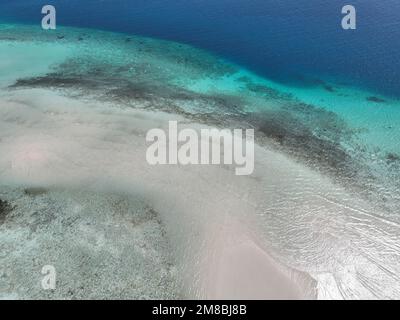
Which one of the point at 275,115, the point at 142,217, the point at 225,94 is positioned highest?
the point at 225,94

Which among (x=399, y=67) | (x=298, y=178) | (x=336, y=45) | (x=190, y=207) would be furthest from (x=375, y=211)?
(x=336, y=45)

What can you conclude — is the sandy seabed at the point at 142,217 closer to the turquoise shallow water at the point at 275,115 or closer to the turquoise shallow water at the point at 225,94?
the turquoise shallow water at the point at 275,115

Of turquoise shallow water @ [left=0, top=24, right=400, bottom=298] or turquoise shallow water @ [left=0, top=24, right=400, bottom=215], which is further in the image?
turquoise shallow water @ [left=0, top=24, right=400, bottom=215]

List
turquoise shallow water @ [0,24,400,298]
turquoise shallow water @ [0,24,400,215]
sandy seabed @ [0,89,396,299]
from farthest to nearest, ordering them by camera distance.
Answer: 1. turquoise shallow water @ [0,24,400,215]
2. turquoise shallow water @ [0,24,400,298]
3. sandy seabed @ [0,89,396,299]

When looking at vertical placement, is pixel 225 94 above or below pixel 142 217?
above

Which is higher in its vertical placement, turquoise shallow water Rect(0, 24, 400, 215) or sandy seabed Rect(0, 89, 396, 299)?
turquoise shallow water Rect(0, 24, 400, 215)

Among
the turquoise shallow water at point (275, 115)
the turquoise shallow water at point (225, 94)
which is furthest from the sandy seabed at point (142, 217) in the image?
the turquoise shallow water at point (225, 94)

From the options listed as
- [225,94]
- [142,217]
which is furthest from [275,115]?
[142,217]

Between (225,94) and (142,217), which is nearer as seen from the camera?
(142,217)

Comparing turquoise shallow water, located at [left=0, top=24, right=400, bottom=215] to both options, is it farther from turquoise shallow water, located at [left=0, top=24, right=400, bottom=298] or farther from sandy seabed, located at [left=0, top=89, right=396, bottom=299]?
sandy seabed, located at [left=0, top=89, right=396, bottom=299]

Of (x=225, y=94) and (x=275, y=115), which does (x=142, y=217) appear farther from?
(x=225, y=94)

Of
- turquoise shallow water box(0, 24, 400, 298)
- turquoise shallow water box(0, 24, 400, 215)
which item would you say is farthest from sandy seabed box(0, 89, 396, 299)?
turquoise shallow water box(0, 24, 400, 215)
